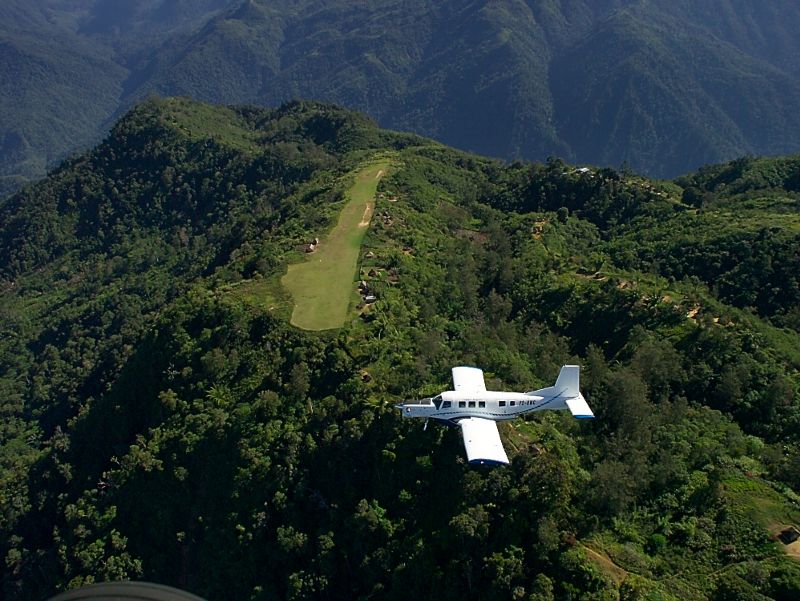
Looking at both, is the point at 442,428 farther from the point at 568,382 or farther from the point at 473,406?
the point at 568,382

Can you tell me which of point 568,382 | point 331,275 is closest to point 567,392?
point 568,382

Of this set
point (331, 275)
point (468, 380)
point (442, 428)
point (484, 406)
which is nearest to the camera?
point (484, 406)

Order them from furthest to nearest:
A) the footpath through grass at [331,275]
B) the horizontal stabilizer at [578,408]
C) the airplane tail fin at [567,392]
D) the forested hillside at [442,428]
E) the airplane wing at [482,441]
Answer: the footpath through grass at [331,275] → the airplane tail fin at [567,392] → the horizontal stabilizer at [578,408] → the airplane wing at [482,441] → the forested hillside at [442,428]

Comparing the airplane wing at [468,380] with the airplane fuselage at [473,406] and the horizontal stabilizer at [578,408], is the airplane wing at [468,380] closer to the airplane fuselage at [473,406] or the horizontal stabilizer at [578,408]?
the airplane fuselage at [473,406]

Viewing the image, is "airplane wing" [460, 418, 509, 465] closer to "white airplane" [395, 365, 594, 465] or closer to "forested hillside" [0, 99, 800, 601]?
"white airplane" [395, 365, 594, 465]

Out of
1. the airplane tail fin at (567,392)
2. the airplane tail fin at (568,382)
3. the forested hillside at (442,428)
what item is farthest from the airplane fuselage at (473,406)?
the forested hillside at (442,428)

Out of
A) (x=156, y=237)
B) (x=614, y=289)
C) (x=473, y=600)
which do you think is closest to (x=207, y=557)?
(x=473, y=600)
